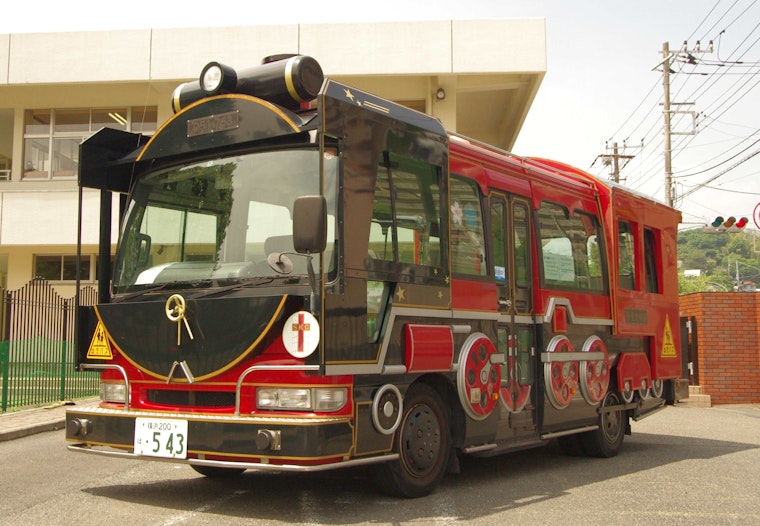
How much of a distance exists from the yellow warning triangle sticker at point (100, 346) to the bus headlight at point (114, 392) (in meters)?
0.22

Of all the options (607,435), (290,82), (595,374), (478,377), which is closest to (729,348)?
(607,435)

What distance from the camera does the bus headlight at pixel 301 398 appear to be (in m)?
5.87

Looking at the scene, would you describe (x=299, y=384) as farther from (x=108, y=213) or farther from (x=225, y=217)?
(x=108, y=213)

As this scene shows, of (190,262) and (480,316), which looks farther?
(480,316)

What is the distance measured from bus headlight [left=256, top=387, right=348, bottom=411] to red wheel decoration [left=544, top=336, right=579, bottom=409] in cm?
345

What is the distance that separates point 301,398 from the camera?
589 cm

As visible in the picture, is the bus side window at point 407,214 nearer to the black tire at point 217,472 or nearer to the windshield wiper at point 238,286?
the windshield wiper at point 238,286

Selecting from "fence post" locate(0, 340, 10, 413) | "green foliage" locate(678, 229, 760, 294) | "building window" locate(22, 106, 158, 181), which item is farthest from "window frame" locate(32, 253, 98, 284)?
"green foliage" locate(678, 229, 760, 294)

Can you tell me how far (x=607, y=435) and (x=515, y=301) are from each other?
111 inches

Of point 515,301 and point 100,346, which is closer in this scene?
point 100,346

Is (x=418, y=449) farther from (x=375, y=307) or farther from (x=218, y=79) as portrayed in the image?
(x=218, y=79)

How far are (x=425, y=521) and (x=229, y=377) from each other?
1.70 metres

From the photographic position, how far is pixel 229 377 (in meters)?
6.14

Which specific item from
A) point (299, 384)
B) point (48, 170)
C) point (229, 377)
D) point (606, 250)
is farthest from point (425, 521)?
point (48, 170)
